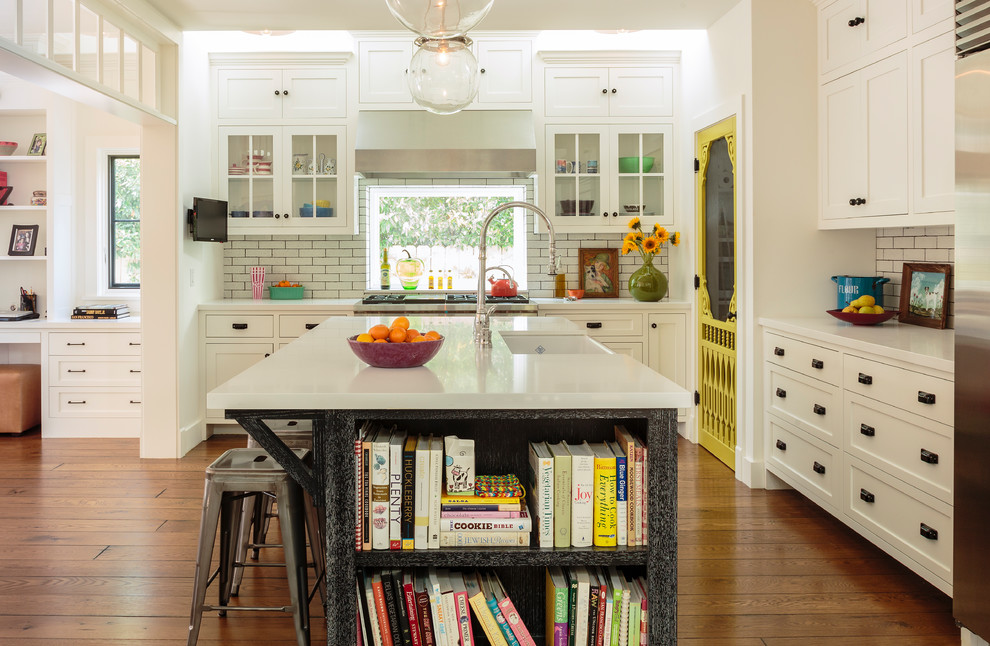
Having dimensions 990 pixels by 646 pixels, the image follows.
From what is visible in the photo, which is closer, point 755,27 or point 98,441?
point 755,27

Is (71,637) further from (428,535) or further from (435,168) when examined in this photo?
(435,168)

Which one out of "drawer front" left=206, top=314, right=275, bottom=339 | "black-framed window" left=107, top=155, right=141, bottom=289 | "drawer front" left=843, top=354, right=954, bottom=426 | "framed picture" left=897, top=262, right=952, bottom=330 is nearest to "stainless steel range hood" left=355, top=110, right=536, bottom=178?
"drawer front" left=206, top=314, right=275, bottom=339

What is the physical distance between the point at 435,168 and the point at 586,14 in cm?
140

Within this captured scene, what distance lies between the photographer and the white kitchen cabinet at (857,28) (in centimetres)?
339

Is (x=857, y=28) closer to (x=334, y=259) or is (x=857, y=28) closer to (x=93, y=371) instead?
(x=334, y=259)

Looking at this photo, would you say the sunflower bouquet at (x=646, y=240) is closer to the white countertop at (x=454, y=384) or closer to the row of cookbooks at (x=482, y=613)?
the white countertop at (x=454, y=384)

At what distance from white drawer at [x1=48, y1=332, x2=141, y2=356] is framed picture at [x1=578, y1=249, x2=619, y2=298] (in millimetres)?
3252

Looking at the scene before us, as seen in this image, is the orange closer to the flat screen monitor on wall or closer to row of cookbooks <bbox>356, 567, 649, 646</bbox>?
row of cookbooks <bbox>356, 567, 649, 646</bbox>

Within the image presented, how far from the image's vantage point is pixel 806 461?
3.70 meters

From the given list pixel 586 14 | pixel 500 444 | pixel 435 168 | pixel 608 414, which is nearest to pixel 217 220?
pixel 435 168

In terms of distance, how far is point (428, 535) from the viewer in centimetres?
194

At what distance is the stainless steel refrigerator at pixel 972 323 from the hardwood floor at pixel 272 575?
0.31m

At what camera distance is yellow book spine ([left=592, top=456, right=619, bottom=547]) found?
1942mm

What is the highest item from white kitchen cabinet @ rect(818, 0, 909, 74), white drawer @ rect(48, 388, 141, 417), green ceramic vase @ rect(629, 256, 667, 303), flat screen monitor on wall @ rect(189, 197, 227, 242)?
white kitchen cabinet @ rect(818, 0, 909, 74)
